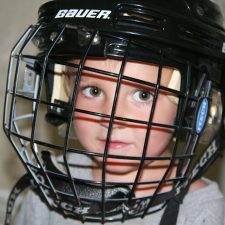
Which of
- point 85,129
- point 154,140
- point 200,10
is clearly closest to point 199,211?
point 154,140

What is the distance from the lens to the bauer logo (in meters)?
0.71

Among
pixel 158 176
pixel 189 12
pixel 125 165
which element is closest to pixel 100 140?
pixel 125 165

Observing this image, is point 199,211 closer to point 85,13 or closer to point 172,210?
point 172,210

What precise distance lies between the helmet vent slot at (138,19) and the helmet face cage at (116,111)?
0.02m

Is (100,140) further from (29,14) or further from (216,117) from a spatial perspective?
(29,14)

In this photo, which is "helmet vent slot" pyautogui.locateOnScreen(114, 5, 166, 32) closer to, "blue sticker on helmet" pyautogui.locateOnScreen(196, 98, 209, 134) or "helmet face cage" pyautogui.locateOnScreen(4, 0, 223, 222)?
"helmet face cage" pyautogui.locateOnScreen(4, 0, 223, 222)

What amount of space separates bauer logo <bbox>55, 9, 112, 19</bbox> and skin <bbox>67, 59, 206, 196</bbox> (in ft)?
0.28

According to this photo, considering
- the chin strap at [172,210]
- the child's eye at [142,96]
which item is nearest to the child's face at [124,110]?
the child's eye at [142,96]

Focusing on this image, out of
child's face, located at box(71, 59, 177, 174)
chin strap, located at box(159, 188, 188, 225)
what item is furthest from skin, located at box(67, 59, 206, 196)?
chin strap, located at box(159, 188, 188, 225)

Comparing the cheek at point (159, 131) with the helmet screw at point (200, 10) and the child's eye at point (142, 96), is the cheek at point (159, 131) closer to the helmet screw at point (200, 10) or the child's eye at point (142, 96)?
the child's eye at point (142, 96)

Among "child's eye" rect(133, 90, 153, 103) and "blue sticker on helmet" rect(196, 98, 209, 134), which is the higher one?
"child's eye" rect(133, 90, 153, 103)

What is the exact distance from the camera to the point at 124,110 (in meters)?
0.76

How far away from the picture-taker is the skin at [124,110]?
76 centimetres

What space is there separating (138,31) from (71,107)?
163 millimetres
